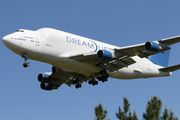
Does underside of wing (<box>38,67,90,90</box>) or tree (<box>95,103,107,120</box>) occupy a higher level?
underside of wing (<box>38,67,90,90</box>)

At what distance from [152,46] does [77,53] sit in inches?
306

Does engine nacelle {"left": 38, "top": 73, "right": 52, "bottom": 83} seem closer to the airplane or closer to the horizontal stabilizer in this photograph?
the airplane

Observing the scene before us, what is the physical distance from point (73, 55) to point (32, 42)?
4.31 meters

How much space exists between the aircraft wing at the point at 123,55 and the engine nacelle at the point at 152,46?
195mm

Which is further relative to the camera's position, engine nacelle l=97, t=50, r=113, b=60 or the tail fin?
the tail fin

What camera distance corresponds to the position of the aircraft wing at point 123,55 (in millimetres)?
29250

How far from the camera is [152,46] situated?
28.6 meters

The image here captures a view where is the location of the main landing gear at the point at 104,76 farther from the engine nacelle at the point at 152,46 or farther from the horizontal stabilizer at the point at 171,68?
the horizontal stabilizer at the point at 171,68

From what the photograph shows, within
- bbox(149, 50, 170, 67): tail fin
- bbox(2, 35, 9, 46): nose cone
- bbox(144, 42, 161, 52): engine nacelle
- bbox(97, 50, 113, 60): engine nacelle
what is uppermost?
bbox(149, 50, 170, 67): tail fin

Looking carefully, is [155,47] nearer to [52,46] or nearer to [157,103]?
[157,103]

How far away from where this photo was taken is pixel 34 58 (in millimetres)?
29891

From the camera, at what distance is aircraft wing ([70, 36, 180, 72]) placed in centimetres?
2925

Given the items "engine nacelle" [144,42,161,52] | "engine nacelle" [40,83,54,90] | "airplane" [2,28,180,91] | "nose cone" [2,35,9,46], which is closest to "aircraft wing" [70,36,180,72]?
"airplane" [2,28,180,91]

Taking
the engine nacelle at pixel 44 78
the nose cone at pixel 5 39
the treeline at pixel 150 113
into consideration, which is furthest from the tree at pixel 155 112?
the nose cone at pixel 5 39
